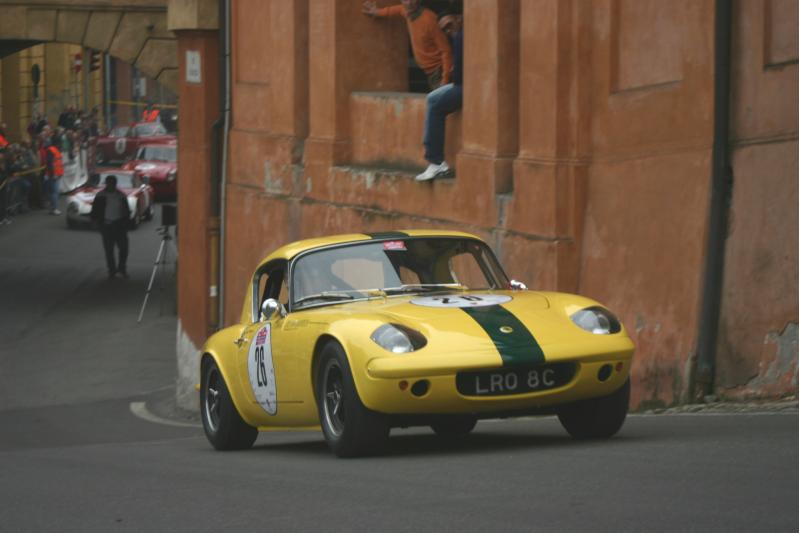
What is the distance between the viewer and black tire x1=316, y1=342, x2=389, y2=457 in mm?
9219

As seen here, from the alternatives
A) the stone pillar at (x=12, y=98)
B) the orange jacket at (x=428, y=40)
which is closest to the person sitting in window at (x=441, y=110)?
the orange jacket at (x=428, y=40)

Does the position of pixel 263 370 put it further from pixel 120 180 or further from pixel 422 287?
pixel 120 180

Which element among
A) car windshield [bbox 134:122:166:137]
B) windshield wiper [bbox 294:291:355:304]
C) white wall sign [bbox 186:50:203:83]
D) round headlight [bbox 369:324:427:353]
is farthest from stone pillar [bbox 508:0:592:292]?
car windshield [bbox 134:122:166:137]

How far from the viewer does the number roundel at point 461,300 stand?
9.86m

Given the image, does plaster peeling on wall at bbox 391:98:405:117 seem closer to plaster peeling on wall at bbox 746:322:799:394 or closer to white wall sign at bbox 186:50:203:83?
white wall sign at bbox 186:50:203:83

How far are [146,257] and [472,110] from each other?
24.0 m

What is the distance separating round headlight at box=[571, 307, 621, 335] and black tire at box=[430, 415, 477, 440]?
0.81 meters

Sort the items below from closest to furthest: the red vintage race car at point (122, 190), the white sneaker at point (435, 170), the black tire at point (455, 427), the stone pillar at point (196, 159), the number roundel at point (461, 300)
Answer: the black tire at point (455, 427) < the number roundel at point (461, 300) < the white sneaker at point (435, 170) < the stone pillar at point (196, 159) < the red vintage race car at point (122, 190)

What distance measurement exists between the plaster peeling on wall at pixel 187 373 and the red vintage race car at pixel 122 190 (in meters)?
20.0

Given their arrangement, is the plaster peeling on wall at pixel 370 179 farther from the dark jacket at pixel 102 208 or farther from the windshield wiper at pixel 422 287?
the dark jacket at pixel 102 208

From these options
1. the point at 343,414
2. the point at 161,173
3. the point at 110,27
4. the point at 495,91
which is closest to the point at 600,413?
the point at 343,414

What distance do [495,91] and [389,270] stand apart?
5684 millimetres

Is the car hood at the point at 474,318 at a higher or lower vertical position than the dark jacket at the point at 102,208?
higher

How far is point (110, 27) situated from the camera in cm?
2934
